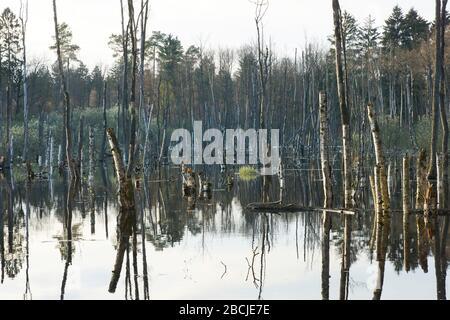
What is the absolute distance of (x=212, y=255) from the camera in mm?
11211

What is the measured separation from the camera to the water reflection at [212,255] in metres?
8.39

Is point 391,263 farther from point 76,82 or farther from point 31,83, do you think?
point 76,82

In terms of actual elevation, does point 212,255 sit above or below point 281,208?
below

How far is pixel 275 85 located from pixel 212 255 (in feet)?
138

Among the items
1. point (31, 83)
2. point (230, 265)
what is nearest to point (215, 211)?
point (230, 265)

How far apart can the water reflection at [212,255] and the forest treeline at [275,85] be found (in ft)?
55.5

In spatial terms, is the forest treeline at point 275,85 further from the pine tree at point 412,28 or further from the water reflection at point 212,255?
the water reflection at point 212,255

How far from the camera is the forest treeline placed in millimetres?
40469

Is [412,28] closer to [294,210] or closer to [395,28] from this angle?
[395,28]

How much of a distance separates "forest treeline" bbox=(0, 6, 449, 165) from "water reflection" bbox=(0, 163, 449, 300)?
1693 centimetres

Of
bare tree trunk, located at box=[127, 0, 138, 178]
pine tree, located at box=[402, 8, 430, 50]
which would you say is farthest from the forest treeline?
bare tree trunk, located at box=[127, 0, 138, 178]

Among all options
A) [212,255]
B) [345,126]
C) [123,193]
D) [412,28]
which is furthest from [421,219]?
[412,28]

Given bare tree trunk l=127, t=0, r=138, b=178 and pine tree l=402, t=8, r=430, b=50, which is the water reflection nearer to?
bare tree trunk l=127, t=0, r=138, b=178

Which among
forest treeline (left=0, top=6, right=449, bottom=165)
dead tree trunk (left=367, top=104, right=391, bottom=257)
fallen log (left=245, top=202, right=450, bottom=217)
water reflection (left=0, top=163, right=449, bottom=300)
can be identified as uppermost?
forest treeline (left=0, top=6, right=449, bottom=165)
